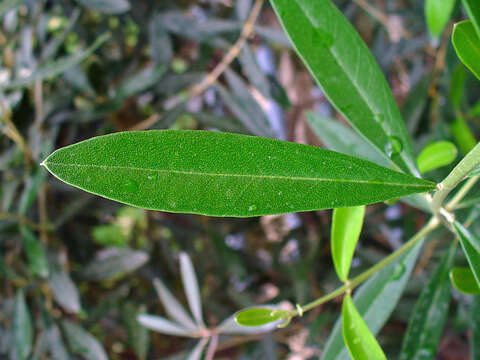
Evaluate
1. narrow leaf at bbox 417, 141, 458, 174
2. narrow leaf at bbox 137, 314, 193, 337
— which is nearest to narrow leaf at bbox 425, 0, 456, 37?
narrow leaf at bbox 417, 141, 458, 174

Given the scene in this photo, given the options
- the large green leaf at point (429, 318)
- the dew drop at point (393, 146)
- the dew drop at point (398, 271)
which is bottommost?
the large green leaf at point (429, 318)

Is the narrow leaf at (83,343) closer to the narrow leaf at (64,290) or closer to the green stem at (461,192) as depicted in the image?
the narrow leaf at (64,290)

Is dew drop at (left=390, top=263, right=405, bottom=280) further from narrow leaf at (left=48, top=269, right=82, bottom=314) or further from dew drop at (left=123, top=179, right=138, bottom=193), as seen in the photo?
narrow leaf at (left=48, top=269, right=82, bottom=314)

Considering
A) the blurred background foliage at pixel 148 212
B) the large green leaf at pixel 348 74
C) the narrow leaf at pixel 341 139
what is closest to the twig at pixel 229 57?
the blurred background foliage at pixel 148 212

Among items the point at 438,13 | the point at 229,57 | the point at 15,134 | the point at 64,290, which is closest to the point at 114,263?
the point at 64,290

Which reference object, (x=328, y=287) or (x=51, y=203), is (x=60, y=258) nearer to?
(x=51, y=203)

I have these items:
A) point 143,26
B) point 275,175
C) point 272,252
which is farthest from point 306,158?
point 272,252
